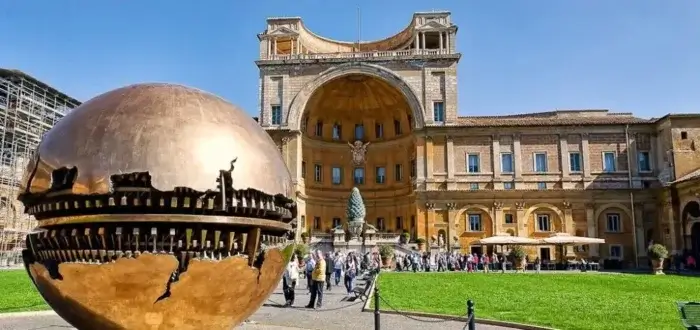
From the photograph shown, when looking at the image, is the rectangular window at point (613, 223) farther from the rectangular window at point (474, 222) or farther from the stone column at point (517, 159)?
the rectangular window at point (474, 222)

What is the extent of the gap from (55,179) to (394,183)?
44.2m

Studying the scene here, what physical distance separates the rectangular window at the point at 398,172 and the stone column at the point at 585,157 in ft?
47.3

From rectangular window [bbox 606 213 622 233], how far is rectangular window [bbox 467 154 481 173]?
34.2ft

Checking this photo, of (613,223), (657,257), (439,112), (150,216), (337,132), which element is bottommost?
(657,257)

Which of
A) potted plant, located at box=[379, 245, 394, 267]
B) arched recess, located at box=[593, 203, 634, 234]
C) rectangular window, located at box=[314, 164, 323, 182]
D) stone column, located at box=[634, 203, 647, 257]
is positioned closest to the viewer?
potted plant, located at box=[379, 245, 394, 267]

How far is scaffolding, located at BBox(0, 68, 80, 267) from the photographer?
38531 mm

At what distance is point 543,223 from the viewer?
43.1 meters

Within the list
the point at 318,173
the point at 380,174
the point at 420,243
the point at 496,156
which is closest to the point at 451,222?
the point at 420,243

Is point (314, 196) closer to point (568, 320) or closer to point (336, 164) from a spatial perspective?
point (336, 164)

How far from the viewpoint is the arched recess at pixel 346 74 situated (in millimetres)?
44688

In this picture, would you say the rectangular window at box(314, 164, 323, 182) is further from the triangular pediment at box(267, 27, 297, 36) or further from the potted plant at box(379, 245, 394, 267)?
the potted plant at box(379, 245, 394, 267)

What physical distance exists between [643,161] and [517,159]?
949 cm

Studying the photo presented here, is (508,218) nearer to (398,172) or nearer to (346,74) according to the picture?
(398,172)

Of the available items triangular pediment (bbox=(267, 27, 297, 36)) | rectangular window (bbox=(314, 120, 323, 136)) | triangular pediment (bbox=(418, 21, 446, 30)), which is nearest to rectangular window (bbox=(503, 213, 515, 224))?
triangular pediment (bbox=(418, 21, 446, 30))
